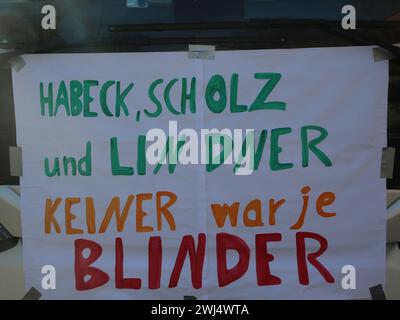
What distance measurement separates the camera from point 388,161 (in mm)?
2240

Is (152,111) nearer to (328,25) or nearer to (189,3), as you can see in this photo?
(189,3)

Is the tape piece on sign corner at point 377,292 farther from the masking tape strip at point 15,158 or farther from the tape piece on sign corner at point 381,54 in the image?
the masking tape strip at point 15,158

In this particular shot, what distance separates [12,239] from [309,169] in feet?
4.47

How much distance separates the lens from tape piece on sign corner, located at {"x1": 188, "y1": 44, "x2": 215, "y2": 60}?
7.16 ft

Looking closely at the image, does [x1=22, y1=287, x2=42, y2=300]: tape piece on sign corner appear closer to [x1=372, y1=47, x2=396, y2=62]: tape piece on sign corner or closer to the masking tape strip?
the masking tape strip

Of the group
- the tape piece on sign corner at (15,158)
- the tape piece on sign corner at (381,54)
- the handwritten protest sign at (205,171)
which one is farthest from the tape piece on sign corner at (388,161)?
the tape piece on sign corner at (15,158)

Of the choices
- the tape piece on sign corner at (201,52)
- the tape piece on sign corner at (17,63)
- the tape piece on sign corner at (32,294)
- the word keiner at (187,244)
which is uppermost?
the tape piece on sign corner at (201,52)

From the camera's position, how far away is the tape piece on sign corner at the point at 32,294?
2334 millimetres

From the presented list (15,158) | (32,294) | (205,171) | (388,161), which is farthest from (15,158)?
(388,161)

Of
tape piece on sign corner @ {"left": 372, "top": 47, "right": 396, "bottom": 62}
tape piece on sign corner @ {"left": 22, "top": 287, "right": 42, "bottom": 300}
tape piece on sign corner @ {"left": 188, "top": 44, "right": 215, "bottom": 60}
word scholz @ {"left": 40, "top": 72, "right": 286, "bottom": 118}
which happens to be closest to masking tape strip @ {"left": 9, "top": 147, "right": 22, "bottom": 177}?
word scholz @ {"left": 40, "top": 72, "right": 286, "bottom": 118}

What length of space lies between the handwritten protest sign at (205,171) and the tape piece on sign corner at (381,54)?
3 centimetres

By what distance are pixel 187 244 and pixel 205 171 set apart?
34 cm

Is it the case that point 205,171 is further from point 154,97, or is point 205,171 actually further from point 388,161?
point 388,161

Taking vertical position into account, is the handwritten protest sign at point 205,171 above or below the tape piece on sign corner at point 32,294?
above
